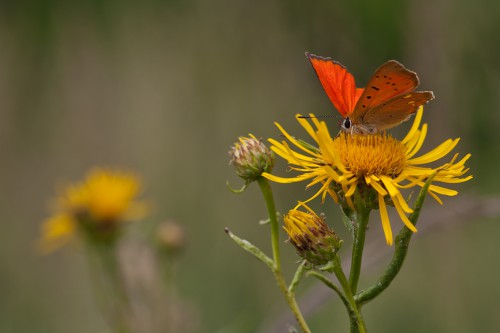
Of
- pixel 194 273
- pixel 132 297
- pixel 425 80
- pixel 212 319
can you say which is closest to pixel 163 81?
pixel 194 273

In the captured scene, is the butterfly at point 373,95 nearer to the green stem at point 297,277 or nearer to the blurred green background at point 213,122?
the green stem at point 297,277

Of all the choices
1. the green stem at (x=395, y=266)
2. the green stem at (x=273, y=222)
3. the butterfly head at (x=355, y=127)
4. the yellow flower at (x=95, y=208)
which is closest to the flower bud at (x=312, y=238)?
the green stem at (x=273, y=222)

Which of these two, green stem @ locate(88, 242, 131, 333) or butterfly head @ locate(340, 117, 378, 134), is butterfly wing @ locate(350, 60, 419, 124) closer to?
butterfly head @ locate(340, 117, 378, 134)

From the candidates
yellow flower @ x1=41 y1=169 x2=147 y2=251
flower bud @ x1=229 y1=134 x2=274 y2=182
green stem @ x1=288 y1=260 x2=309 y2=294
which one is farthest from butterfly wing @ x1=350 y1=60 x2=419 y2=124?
yellow flower @ x1=41 y1=169 x2=147 y2=251

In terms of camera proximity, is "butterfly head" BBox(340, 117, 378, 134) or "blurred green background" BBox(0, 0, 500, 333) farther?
"blurred green background" BBox(0, 0, 500, 333)

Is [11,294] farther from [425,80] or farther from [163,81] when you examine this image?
[425,80]

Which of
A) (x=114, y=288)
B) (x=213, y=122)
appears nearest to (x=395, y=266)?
(x=114, y=288)
